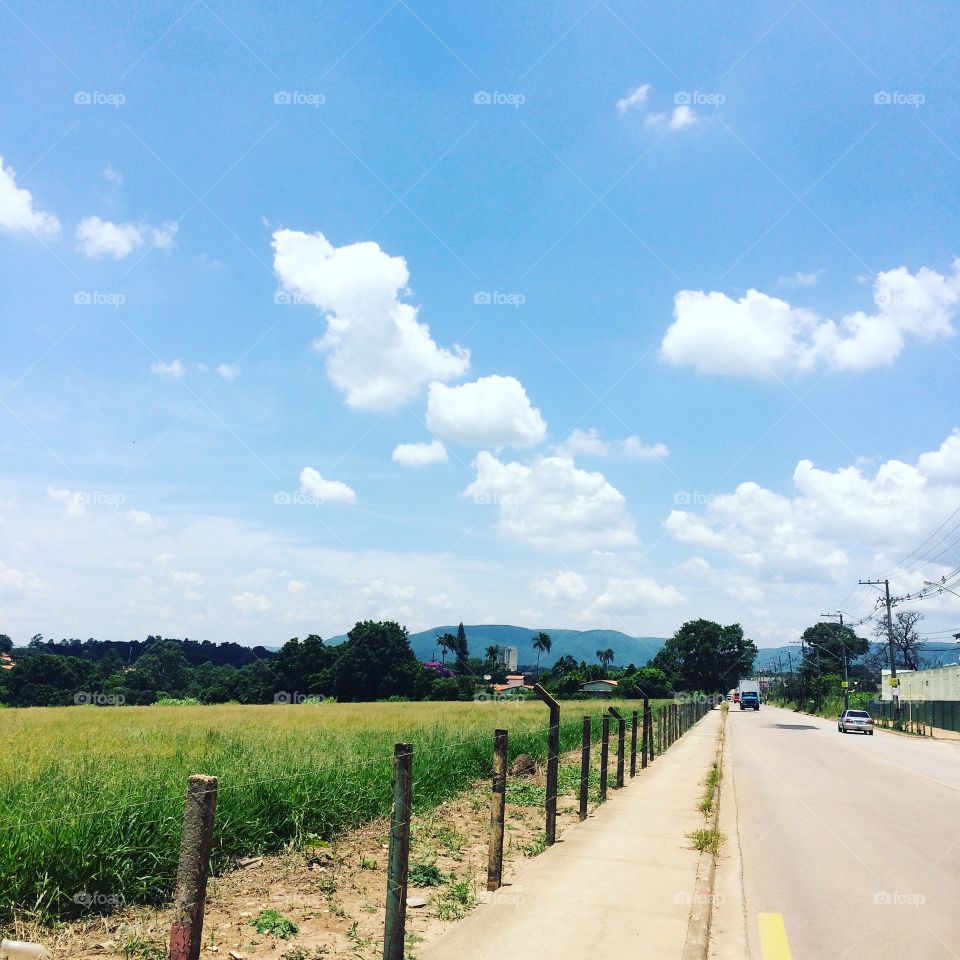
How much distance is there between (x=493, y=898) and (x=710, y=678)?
137 metres

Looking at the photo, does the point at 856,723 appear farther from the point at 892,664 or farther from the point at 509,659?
the point at 509,659

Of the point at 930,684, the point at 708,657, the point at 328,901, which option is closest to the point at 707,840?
the point at 328,901

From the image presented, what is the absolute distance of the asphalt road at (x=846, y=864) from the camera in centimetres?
621

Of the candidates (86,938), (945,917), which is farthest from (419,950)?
(945,917)

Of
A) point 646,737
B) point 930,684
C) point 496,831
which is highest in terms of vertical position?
point 496,831

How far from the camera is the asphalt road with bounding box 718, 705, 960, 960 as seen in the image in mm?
6211

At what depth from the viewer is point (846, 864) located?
894 cm

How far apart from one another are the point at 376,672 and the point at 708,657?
65.8 metres

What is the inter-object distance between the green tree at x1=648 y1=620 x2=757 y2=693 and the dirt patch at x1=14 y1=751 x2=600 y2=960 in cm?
13005

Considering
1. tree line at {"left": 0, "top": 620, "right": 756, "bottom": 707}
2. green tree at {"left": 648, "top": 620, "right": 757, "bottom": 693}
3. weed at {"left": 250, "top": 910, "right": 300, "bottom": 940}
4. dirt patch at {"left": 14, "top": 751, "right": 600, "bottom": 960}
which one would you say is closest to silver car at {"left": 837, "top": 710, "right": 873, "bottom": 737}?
tree line at {"left": 0, "top": 620, "right": 756, "bottom": 707}

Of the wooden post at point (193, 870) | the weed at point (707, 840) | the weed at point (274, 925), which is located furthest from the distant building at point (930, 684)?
the wooden post at point (193, 870)

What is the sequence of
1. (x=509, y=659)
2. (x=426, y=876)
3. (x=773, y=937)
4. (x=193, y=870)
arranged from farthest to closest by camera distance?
(x=509, y=659) → (x=426, y=876) → (x=773, y=937) → (x=193, y=870)

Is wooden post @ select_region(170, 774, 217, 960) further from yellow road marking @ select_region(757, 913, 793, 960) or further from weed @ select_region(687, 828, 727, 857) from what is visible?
weed @ select_region(687, 828, 727, 857)

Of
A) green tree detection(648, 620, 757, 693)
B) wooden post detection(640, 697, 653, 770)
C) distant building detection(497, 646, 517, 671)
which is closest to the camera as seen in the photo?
distant building detection(497, 646, 517, 671)
